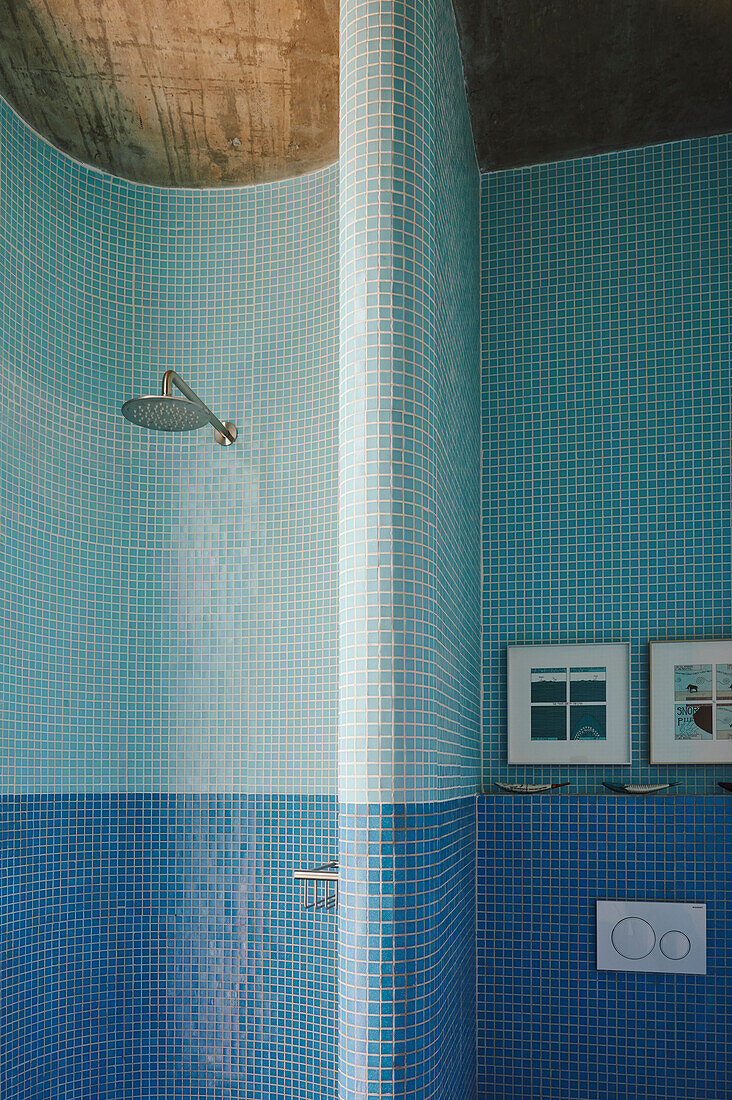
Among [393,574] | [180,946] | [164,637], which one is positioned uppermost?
[393,574]

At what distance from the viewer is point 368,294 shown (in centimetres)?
190

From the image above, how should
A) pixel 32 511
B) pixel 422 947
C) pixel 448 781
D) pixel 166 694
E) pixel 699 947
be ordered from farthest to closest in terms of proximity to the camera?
pixel 166 694, pixel 32 511, pixel 699 947, pixel 448 781, pixel 422 947

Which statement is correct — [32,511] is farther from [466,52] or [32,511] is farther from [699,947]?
[699,947]

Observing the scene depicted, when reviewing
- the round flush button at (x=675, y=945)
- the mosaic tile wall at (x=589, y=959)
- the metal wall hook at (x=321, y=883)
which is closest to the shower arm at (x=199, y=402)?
the metal wall hook at (x=321, y=883)

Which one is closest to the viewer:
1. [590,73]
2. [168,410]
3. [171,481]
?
[168,410]

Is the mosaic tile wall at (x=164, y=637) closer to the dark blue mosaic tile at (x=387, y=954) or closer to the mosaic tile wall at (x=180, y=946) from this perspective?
the mosaic tile wall at (x=180, y=946)

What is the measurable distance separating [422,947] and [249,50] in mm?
2363

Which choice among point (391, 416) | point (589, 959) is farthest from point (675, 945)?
point (391, 416)

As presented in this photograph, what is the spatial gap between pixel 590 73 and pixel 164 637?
2.13 meters

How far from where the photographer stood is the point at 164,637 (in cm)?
307

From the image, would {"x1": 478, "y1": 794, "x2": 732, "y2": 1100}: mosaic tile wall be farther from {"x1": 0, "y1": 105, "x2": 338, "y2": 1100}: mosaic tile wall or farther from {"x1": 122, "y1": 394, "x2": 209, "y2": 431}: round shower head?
{"x1": 122, "y1": 394, "x2": 209, "y2": 431}: round shower head

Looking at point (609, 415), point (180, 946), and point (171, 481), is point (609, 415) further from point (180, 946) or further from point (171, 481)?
point (180, 946)

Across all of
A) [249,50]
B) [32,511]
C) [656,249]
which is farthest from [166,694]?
[656,249]

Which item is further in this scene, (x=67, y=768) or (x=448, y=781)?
(x=67, y=768)
